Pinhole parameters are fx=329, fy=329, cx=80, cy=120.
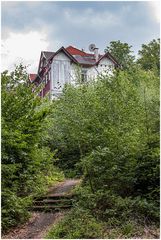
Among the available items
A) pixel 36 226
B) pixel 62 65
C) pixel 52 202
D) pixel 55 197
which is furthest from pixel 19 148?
pixel 62 65

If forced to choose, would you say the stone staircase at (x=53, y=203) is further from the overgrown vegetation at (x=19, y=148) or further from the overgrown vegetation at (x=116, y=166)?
the overgrown vegetation at (x=116, y=166)

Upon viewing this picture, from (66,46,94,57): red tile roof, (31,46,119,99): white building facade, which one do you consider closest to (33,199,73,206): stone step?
(31,46,119,99): white building facade

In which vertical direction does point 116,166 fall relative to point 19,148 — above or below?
below

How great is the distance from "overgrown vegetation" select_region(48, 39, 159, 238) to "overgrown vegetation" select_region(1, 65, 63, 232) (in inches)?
23.5

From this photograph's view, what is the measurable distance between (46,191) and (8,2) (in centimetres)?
340

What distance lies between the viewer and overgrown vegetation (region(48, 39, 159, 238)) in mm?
3791

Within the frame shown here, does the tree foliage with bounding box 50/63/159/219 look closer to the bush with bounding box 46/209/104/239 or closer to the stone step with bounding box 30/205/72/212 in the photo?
the bush with bounding box 46/209/104/239

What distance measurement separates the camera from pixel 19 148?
452 centimetres

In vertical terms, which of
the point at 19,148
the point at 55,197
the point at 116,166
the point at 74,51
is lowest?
the point at 55,197

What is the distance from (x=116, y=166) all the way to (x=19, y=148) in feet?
4.43

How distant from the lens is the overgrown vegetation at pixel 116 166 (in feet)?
12.4

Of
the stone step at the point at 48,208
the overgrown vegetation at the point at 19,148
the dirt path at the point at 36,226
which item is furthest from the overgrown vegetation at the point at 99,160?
the stone step at the point at 48,208

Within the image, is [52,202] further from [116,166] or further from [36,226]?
[116,166]

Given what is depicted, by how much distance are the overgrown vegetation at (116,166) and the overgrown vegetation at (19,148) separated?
0.60m
